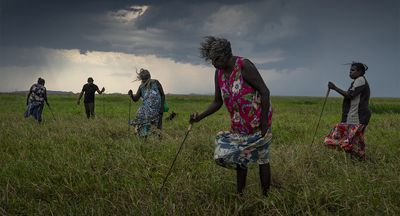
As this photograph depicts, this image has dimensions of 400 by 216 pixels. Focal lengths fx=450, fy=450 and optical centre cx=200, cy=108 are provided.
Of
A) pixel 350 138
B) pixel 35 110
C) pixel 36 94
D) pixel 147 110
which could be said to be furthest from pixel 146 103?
pixel 35 110

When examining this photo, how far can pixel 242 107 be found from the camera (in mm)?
4504

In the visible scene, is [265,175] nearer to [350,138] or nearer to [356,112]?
[350,138]

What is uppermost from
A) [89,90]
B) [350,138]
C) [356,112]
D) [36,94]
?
[89,90]

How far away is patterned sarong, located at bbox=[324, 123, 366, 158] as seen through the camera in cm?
738

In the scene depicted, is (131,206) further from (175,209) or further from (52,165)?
(52,165)

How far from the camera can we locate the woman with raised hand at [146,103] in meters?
9.34

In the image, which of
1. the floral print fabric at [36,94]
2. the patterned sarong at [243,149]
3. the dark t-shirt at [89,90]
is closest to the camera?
the patterned sarong at [243,149]

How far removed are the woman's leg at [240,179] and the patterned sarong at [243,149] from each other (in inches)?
5.3

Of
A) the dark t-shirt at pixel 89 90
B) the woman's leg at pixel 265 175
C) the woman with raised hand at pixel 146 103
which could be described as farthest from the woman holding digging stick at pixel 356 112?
the dark t-shirt at pixel 89 90

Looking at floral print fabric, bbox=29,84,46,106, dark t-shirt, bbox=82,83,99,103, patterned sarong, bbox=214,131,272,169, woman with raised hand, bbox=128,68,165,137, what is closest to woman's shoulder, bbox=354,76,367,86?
patterned sarong, bbox=214,131,272,169

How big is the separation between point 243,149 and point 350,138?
349 cm

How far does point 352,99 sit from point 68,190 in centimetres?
473

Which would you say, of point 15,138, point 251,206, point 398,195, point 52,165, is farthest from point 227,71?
point 15,138

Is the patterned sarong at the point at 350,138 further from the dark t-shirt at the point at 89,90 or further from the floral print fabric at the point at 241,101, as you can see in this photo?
the dark t-shirt at the point at 89,90
